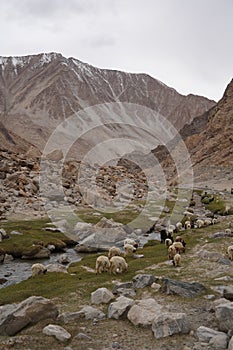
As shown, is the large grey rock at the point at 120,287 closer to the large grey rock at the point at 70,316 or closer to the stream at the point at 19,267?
the large grey rock at the point at 70,316

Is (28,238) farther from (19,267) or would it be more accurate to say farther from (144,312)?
(144,312)

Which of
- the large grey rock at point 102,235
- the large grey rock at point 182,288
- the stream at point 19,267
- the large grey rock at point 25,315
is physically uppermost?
the large grey rock at point 102,235

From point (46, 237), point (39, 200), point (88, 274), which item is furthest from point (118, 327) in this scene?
point (39, 200)

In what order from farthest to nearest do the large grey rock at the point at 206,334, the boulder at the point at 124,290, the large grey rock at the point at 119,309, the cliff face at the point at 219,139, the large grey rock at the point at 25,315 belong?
1. the cliff face at the point at 219,139
2. the boulder at the point at 124,290
3. the large grey rock at the point at 119,309
4. the large grey rock at the point at 25,315
5. the large grey rock at the point at 206,334

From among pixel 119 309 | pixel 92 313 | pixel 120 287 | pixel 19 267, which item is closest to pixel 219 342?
pixel 119 309

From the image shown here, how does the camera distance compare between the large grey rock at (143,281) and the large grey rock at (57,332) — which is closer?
the large grey rock at (57,332)

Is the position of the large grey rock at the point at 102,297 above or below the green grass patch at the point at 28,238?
below

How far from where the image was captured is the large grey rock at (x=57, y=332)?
41.0 ft

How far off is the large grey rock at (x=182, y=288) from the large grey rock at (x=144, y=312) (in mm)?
1973

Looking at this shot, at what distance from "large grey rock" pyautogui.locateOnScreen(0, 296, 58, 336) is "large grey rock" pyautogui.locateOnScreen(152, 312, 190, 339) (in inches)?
157

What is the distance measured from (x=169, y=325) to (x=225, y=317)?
1.84 m

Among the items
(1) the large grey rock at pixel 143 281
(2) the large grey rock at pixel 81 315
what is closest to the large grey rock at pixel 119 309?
(2) the large grey rock at pixel 81 315

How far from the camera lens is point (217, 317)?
13.1 metres

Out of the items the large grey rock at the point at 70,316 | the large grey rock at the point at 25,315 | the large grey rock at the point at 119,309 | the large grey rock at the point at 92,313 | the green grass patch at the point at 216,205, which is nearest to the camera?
the large grey rock at the point at 25,315
